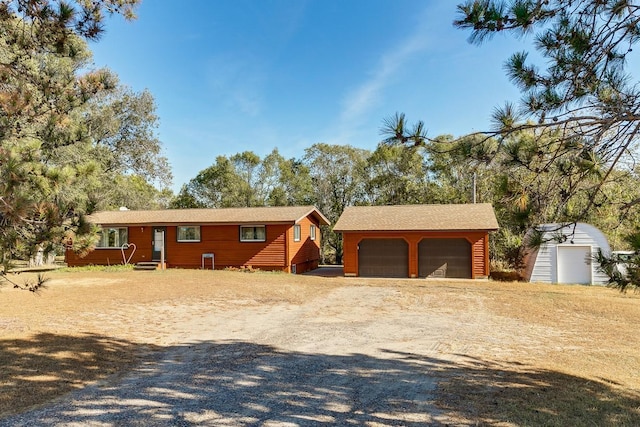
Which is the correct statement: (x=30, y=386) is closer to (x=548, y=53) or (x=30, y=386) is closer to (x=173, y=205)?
(x=548, y=53)

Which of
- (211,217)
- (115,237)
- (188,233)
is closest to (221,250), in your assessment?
(211,217)

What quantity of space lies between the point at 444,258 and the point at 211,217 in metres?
12.1

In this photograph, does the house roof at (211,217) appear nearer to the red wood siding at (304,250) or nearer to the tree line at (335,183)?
the red wood siding at (304,250)

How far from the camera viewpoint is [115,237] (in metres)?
20.9

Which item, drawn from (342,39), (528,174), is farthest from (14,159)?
(342,39)

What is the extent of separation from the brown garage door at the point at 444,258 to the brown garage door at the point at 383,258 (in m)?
0.80

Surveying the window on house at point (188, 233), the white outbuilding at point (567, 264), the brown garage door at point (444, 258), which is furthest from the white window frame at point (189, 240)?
the white outbuilding at point (567, 264)

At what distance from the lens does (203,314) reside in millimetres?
9188

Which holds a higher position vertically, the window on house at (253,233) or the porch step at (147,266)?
the window on house at (253,233)

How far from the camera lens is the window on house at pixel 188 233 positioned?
20.2 meters

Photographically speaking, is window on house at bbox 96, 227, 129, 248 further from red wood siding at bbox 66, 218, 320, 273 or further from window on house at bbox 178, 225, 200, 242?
window on house at bbox 178, 225, 200, 242

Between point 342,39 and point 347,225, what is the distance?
8.48 m

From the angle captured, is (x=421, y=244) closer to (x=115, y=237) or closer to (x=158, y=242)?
(x=158, y=242)

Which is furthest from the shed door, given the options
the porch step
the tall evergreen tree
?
the porch step
